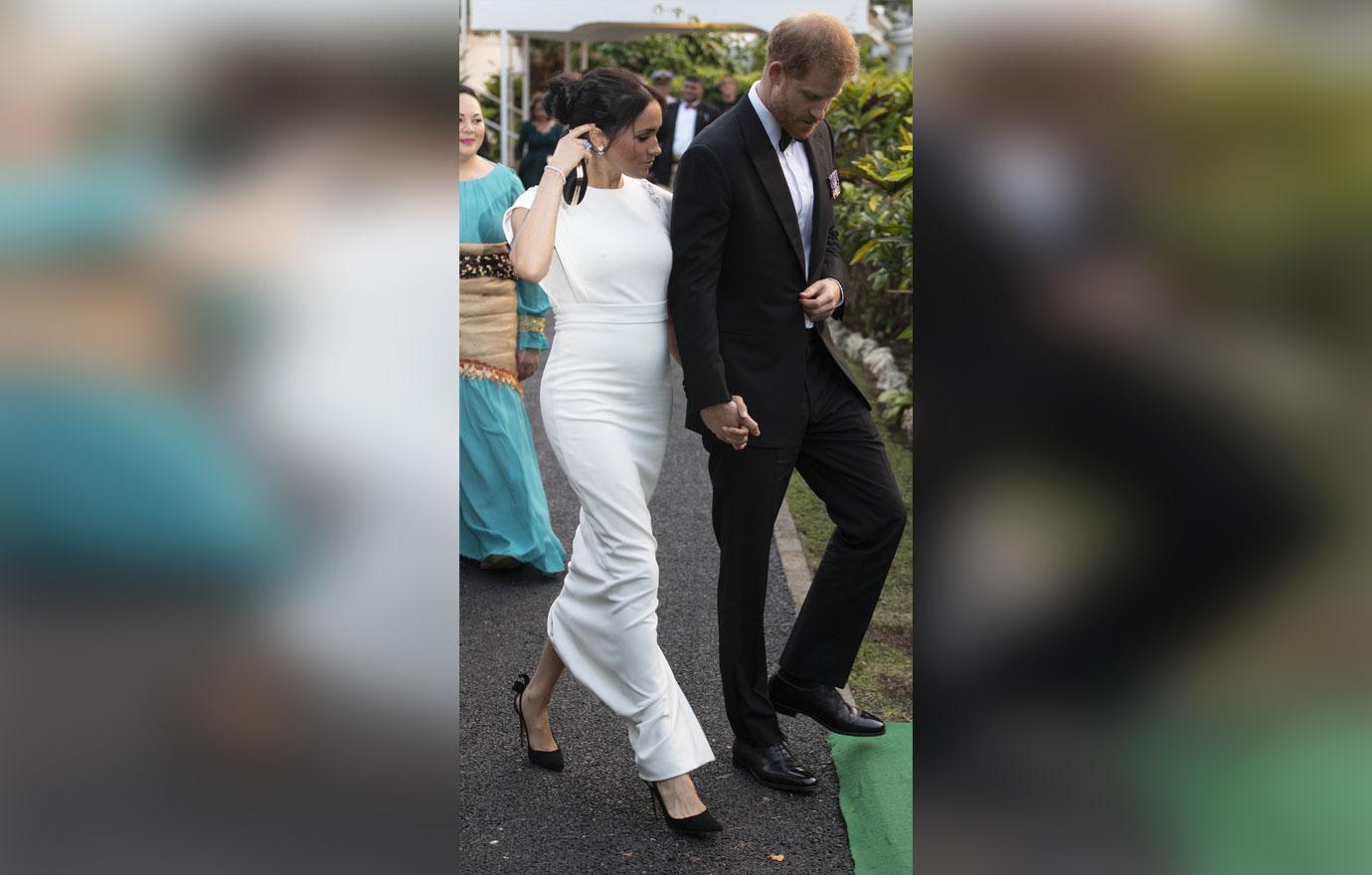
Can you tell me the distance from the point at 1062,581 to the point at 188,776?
0.88 meters

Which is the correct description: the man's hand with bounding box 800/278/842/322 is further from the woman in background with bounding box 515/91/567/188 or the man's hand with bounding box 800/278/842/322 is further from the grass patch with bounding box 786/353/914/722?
the woman in background with bounding box 515/91/567/188

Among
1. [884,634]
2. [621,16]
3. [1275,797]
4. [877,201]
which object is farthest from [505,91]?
[1275,797]

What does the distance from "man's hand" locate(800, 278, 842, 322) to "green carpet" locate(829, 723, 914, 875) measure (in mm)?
1209

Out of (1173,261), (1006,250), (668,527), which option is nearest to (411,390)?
(1006,250)

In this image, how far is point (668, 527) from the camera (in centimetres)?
704

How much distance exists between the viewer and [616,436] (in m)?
3.62

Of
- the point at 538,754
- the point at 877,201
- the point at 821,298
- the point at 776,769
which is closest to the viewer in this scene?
the point at 821,298

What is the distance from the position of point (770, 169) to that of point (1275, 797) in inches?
97.1

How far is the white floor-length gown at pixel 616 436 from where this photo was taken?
356 cm

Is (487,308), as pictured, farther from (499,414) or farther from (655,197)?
(655,197)

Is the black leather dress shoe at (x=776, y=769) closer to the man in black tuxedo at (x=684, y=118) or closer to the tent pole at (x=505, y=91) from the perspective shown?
the man in black tuxedo at (x=684, y=118)

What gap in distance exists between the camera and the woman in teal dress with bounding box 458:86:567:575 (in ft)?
18.6

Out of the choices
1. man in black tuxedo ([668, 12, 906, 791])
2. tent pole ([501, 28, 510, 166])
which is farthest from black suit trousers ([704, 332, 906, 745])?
tent pole ([501, 28, 510, 166])

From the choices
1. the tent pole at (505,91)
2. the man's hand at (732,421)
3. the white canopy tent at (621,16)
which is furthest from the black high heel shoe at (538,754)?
the tent pole at (505,91)
